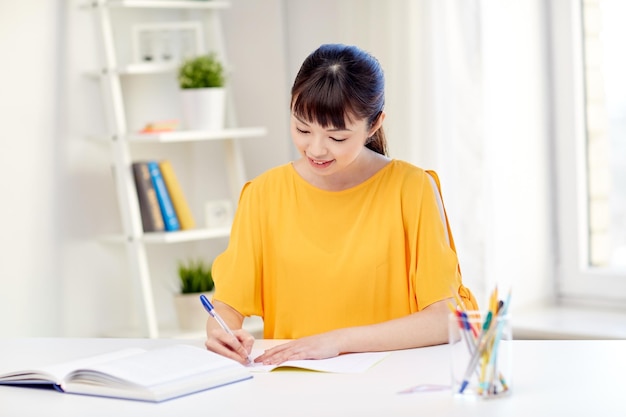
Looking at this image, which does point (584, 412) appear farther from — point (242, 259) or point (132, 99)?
point (132, 99)

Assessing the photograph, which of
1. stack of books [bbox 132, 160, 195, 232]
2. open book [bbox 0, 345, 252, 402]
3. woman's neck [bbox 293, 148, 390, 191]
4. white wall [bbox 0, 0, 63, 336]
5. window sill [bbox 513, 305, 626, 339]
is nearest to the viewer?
open book [bbox 0, 345, 252, 402]

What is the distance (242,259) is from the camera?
2273 mm

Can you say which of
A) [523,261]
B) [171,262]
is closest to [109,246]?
[171,262]

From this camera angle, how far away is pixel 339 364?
181cm

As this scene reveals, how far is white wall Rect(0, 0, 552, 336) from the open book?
1.60 metres

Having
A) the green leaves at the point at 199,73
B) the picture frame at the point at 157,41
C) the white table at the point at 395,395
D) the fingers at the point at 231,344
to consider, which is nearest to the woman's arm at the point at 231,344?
the fingers at the point at 231,344

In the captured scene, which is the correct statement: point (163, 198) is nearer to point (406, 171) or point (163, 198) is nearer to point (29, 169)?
point (29, 169)

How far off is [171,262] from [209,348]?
5.99ft

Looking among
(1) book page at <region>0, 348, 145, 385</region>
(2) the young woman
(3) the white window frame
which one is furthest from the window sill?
(1) book page at <region>0, 348, 145, 385</region>

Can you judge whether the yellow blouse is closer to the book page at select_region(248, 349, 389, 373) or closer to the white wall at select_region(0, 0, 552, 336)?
the book page at select_region(248, 349, 389, 373)

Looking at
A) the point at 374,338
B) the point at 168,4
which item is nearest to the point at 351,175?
the point at 374,338

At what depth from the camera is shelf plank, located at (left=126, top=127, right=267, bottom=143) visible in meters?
3.31

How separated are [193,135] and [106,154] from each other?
1.16ft

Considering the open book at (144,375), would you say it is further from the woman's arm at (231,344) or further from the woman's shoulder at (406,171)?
the woman's shoulder at (406,171)
